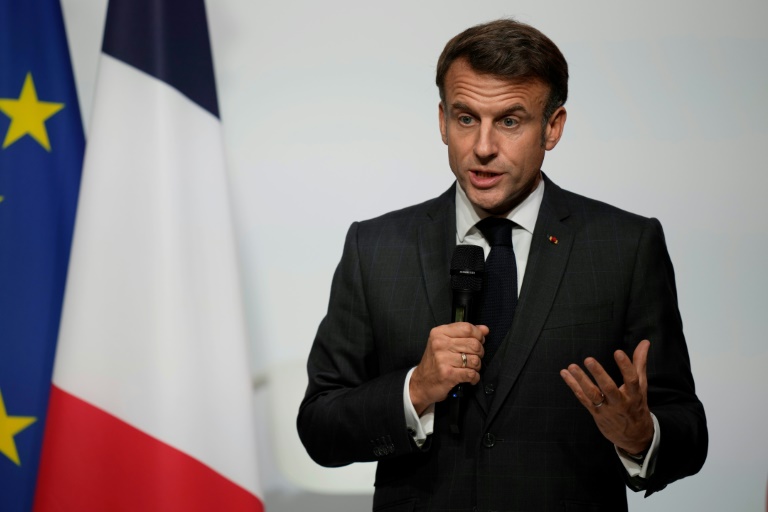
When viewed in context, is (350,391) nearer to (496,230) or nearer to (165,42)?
(496,230)

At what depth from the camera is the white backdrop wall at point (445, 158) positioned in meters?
3.01

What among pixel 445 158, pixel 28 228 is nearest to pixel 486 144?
pixel 445 158

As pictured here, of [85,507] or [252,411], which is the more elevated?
[252,411]

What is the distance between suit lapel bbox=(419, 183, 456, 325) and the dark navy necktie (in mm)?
91

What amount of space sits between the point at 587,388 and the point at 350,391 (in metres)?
0.57

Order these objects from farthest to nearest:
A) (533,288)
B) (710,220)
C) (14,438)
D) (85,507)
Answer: (710,220)
(14,438)
(85,507)
(533,288)

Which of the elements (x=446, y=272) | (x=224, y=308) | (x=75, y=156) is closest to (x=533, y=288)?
(x=446, y=272)

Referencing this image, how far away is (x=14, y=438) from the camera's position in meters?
2.84

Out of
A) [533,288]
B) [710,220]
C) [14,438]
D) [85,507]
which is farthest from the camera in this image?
[710,220]

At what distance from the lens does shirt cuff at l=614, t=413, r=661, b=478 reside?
187 centimetres

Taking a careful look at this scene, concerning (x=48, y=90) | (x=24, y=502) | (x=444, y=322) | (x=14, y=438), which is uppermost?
Result: (x=48, y=90)

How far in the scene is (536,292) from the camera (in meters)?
2.01

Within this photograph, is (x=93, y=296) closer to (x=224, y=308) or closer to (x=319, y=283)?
(x=224, y=308)

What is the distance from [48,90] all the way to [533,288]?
174cm
